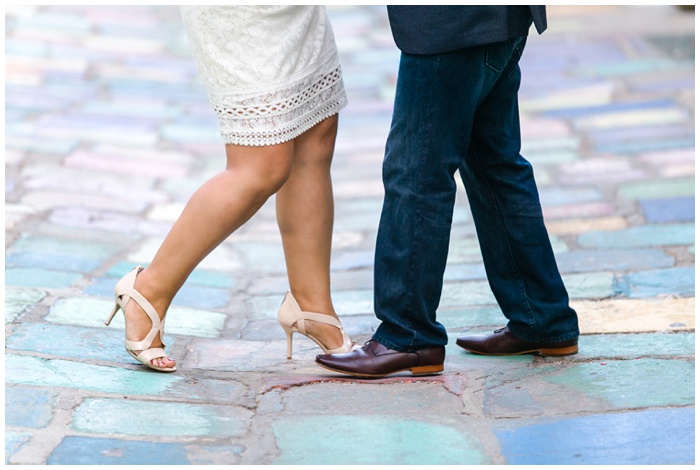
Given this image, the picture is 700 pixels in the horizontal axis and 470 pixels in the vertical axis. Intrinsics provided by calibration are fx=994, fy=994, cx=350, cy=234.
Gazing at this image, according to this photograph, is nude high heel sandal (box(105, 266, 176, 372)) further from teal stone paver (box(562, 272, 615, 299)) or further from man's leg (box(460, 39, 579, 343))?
teal stone paver (box(562, 272, 615, 299))

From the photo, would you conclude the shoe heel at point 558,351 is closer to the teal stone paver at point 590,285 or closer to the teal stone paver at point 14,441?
the teal stone paver at point 590,285

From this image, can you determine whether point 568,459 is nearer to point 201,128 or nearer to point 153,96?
point 201,128

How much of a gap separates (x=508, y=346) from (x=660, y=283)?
81cm

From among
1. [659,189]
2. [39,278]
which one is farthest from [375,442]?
[659,189]

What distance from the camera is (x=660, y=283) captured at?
3.25m

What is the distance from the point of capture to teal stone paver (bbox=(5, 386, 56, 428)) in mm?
2141

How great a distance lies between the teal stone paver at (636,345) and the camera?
2637 mm

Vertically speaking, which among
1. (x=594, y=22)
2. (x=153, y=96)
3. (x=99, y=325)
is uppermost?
(x=594, y=22)

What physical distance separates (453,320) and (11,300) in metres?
1.36

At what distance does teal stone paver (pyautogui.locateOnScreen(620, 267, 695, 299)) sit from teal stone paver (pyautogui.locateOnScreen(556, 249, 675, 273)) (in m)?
0.08

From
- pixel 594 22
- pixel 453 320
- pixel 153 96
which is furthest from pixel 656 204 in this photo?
pixel 594 22

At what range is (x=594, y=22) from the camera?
27.3ft

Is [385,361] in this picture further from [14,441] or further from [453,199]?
[14,441]

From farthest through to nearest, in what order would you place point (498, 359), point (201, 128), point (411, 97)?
point (201, 128) < point (498, 359) < point (411, 97)
